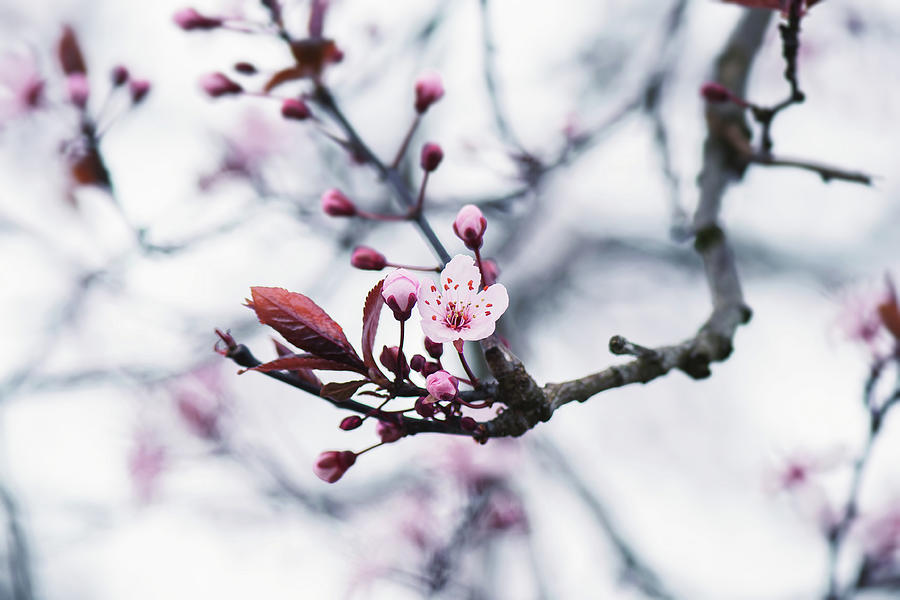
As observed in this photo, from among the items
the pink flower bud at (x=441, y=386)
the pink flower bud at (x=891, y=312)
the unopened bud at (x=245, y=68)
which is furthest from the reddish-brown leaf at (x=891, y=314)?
the unopened bud at (x=245, y=68)

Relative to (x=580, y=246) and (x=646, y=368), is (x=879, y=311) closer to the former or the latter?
(x=646, y=368)

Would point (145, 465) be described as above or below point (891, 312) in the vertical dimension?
below

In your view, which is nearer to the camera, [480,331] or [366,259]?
[480,331]

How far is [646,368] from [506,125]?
1.28m

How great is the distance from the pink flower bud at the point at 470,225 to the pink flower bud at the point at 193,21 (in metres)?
0.96

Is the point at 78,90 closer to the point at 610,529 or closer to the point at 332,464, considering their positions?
the point at 332,464

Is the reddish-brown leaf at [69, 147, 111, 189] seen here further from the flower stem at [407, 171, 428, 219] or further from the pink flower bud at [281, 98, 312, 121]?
the flower stem at [407, 171, 428, 219]

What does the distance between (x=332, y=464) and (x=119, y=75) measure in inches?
58.8

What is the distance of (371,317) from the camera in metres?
0.84

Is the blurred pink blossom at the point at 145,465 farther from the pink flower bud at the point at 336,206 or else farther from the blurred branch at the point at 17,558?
the pink flower bud at the point at 336,206

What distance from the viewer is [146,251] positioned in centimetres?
207

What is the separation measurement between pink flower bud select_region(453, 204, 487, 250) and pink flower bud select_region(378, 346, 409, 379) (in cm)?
18

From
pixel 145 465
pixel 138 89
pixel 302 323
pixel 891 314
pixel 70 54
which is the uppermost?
pixel 302 323

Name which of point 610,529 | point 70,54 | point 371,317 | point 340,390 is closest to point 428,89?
point 371,317
